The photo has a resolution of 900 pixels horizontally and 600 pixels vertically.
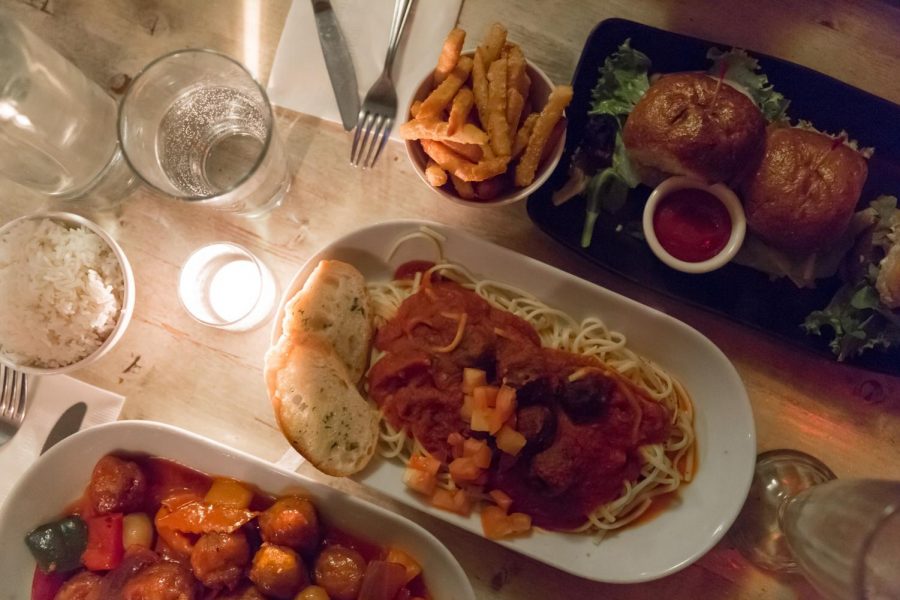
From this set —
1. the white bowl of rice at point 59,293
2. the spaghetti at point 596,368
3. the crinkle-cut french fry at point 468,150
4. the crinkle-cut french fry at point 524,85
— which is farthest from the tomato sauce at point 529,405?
the white bowl of rice at point 59,293

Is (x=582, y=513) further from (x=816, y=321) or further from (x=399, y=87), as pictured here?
(x=399, y=87)

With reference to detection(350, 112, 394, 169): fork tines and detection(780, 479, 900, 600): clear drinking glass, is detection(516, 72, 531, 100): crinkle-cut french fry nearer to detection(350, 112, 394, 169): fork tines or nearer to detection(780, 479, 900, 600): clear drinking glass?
detection(350, 112, 394, 169): fork tines

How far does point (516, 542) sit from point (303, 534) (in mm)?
717

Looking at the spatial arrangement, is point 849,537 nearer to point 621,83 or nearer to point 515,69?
point 621,83

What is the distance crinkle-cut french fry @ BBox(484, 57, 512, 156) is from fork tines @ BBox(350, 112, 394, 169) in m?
0.49

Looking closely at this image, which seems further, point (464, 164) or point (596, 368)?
point (596, 368)

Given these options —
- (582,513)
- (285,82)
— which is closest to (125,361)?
(285,82)

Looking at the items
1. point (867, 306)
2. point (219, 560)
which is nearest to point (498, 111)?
point (867, 306)

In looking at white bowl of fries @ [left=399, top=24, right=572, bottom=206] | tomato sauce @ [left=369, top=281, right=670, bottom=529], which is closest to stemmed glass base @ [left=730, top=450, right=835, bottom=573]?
tomato sauce @ [left=369, top=281, right=670, bottom=529]

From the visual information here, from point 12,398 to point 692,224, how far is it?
2.52m

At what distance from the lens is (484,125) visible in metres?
2.23

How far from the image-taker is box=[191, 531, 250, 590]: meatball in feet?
7.55

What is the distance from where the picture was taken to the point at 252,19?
269 centimetres

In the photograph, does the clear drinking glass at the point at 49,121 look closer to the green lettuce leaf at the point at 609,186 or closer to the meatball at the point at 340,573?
the meatball at the point at 340,573
